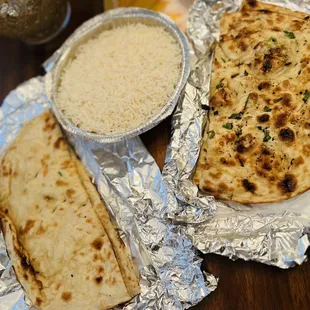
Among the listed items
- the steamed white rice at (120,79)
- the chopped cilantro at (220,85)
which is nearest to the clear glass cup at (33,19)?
the steamed white rice at (120,79)

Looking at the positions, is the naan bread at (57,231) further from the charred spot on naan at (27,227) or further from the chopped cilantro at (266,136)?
the chopped cilantro at (266,136)

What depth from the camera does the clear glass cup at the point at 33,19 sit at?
7.06 ft

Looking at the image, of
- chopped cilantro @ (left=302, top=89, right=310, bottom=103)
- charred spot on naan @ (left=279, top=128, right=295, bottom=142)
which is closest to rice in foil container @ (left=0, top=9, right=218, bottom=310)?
charred spot on naan @ (left=279, top=128, right=295, bottom=142)

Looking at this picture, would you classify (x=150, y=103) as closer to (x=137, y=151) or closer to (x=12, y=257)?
(x=137, y=151)

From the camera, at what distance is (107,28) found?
2314 millimetres

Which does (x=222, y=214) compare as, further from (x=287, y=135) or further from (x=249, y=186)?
(x=287, y=135)

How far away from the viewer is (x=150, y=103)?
2020mm

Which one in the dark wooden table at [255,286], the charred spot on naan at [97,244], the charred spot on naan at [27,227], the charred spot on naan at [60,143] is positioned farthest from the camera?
the charred spot on naan at [60,143]

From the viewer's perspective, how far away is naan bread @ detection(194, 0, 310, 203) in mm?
1724

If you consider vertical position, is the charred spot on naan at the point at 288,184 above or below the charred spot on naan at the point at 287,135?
below

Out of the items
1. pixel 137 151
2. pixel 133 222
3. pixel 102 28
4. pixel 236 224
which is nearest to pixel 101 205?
pixel 133 222

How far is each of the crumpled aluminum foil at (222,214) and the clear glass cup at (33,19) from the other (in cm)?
83

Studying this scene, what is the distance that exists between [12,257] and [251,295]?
100 centimetres

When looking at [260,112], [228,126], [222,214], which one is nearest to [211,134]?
[228,126]
